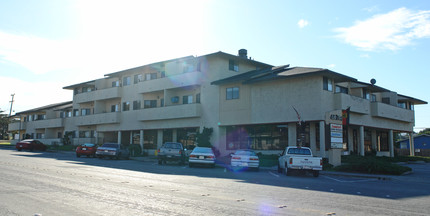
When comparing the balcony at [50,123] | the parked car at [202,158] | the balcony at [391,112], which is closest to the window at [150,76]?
the parked car at [202,158]

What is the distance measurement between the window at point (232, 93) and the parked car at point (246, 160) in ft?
38.5

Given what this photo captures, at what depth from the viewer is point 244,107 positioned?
3369 cm

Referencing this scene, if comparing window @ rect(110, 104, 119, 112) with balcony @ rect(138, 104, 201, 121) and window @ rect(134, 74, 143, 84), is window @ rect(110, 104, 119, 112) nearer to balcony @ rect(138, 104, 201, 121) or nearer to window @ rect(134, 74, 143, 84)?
window @ rect(134, 74, 143, 84)

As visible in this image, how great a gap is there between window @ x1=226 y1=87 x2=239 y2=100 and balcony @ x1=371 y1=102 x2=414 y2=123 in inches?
527

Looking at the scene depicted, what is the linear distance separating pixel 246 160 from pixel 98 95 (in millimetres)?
32979

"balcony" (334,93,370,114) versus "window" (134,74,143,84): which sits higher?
"window" (134,74,143,84)

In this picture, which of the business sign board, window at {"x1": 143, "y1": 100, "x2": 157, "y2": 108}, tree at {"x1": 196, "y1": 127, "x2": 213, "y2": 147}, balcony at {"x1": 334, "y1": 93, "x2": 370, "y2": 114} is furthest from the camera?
window at {"x1": 143, "y1": 100, "x2": 157, "y2": 108}

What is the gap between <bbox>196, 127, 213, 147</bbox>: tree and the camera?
35.0 meters

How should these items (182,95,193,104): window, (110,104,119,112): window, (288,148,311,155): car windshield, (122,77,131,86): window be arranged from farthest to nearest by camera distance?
(110,104,119,112): window
(122,77,131,86): window
(182,95,193,104): window
(288,148,311,155): car windshield

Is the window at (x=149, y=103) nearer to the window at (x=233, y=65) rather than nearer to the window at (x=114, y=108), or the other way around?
the window at (x=114, y=108)

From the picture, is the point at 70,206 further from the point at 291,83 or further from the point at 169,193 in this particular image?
the point at 291,83

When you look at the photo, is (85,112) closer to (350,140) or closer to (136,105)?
(136,105)

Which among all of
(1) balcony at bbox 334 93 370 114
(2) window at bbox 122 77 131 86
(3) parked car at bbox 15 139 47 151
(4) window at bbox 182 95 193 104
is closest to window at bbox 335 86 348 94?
(1) balcony at bbox 334 93 370 114

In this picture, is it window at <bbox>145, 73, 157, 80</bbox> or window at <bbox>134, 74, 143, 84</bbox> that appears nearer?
window at <bbox>145, 73, 157, 80</bbox>
